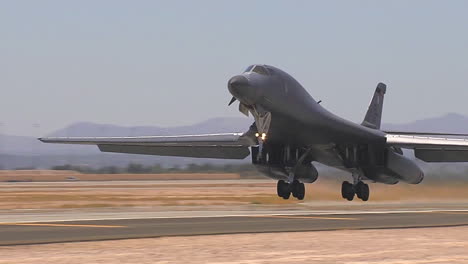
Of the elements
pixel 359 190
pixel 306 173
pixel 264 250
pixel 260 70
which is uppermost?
pixel 260 70

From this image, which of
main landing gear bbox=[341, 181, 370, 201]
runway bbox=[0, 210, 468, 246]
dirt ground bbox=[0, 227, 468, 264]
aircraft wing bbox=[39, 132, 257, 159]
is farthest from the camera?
aircraft wing bbox=[39, 132, 257, 159]

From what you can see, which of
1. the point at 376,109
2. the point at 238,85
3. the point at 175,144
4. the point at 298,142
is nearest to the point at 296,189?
the point at 298,142

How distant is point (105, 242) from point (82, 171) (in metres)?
159

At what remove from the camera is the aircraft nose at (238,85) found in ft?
99.7

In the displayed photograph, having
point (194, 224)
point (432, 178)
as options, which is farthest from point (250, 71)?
point (432, 178)

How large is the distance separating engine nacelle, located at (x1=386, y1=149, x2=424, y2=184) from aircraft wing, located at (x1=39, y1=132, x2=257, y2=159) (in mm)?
6410

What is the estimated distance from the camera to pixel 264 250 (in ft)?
73.0

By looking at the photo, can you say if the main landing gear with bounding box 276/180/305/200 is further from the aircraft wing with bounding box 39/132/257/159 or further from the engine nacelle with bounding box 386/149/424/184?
the engine nacelle with bounding box 386/149/424/184

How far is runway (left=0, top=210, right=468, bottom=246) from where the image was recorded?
26.0 metres

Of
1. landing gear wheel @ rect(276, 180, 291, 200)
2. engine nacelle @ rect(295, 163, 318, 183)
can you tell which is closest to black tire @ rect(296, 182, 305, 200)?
landing gear wheel @ rect(276, 180, 291, 200)

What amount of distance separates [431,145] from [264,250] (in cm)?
1806

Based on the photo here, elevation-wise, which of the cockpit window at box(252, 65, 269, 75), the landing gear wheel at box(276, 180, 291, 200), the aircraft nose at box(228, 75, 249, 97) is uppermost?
the cockpit window at box(252, 65, 269, 75)

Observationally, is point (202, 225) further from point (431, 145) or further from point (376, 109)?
point (376, 109)

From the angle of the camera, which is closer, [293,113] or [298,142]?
[293,113]
